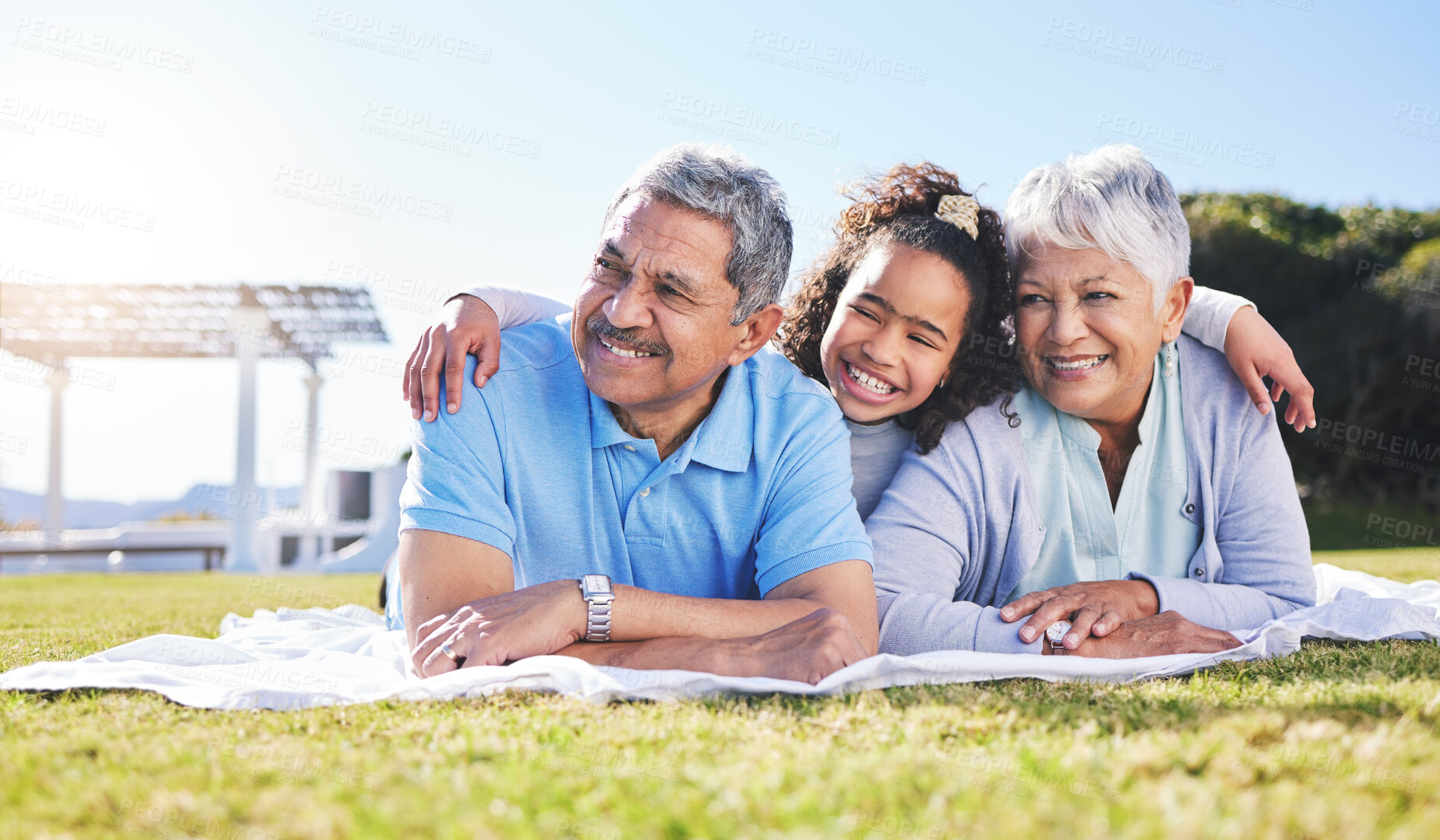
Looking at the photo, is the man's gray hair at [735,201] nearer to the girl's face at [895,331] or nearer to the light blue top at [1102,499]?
the girl's face at [895,331]

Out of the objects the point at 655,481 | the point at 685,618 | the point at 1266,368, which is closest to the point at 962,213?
the point at 1266,368

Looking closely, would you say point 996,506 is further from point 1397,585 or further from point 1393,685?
point 1397,585

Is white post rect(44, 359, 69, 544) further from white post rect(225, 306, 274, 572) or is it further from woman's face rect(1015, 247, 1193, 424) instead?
woman's face rect(1015, 247, 1193, 424)

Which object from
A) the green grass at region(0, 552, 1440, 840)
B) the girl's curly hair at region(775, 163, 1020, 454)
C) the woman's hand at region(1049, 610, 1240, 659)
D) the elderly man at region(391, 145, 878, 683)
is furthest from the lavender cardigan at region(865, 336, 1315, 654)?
the green grass at region(0, 552, 1440, 840)

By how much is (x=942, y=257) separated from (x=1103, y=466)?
1166 mm

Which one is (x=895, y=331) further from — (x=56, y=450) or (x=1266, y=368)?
(x=56, y=450)

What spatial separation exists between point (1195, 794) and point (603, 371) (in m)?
1.88

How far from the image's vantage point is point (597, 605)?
246 cm

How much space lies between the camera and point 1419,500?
666 inches

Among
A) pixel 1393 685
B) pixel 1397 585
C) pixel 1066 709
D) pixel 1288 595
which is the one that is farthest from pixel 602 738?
pixel 1397 585

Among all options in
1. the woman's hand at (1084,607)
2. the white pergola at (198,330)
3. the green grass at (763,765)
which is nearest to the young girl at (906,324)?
the woman's hand at (1084,607)

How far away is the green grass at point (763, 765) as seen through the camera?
130cm

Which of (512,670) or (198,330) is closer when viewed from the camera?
(512,670)

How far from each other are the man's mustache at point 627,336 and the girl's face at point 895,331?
0.90m
